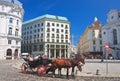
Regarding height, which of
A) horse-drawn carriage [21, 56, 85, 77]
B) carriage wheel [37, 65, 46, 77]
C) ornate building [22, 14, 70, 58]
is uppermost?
ornate building [22, 14, 70, 58]

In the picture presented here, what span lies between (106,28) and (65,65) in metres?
73.8

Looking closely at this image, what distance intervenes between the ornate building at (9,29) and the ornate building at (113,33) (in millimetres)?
35701

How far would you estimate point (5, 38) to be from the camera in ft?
196

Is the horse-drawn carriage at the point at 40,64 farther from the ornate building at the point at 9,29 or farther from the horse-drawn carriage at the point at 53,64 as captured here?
the ornate building at the point at 9,29

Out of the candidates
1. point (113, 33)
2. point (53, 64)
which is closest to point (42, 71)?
point (53, 64)

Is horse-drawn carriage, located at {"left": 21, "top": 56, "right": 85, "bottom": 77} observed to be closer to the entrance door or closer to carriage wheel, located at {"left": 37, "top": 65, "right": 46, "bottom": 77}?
carriage wheel, located at {"left": 37, "top": 65, "right": 46, "bottom": 77}

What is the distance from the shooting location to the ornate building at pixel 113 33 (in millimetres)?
76469

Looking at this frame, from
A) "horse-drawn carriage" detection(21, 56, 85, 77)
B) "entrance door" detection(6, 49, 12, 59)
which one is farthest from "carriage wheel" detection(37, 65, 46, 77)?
"entrance door" detection(6, 49, 12, 59)

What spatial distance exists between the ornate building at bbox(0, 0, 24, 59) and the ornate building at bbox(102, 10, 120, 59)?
35.7 m

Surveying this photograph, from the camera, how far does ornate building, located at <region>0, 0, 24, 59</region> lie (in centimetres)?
5951

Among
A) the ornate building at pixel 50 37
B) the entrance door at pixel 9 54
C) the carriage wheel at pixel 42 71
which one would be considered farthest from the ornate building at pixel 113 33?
the carriage wheel at pixel 42 71

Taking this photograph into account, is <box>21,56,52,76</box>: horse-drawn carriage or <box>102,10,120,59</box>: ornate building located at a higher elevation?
<box>102,10,120,59</box>: ornate building

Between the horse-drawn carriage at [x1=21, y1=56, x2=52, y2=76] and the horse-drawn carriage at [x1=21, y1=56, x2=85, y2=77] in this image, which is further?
the horse-drawn carriage at [x1=21, y1=56, x2=52, y2=76]

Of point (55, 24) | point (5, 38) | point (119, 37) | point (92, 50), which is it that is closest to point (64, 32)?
point (55, 24)
